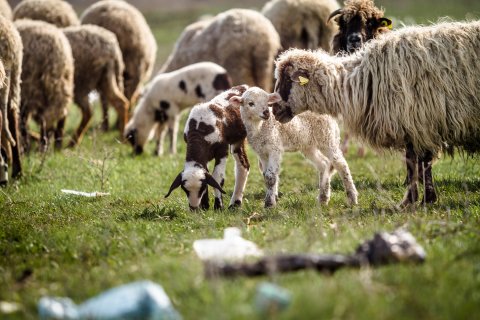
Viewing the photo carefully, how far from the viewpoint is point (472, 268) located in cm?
477

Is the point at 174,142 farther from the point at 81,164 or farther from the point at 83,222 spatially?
the point at 83,222

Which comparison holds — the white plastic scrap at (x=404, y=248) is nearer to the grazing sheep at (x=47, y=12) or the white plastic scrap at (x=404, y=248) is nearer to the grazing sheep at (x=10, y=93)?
the grazing sheep at (x=10, y=93)

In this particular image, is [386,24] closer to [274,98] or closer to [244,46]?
[274,98]

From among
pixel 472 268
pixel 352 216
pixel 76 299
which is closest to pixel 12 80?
pixel 352 216

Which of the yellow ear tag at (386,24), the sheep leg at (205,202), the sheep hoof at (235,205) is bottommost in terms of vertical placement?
the sheep hoof at (235,205)

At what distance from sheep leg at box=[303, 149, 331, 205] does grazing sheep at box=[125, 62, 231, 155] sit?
13.7ft

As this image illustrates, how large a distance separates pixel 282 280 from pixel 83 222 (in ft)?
11.2

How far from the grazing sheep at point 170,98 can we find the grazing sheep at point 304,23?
99.0 inches

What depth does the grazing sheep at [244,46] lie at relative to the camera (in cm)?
1338

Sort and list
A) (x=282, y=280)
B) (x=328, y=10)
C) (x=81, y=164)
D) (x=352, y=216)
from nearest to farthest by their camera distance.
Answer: (x=282, y=280), (x=352, y=216), (x=81, y=164), (x=328, y=10)

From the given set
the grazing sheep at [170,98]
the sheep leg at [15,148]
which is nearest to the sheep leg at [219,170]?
the sheep leg at [15,148]

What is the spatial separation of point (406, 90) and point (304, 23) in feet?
23.9

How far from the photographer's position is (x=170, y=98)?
13.2 m

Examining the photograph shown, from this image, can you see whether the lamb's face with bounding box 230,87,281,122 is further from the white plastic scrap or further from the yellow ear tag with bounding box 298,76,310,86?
the white plastic scrap
